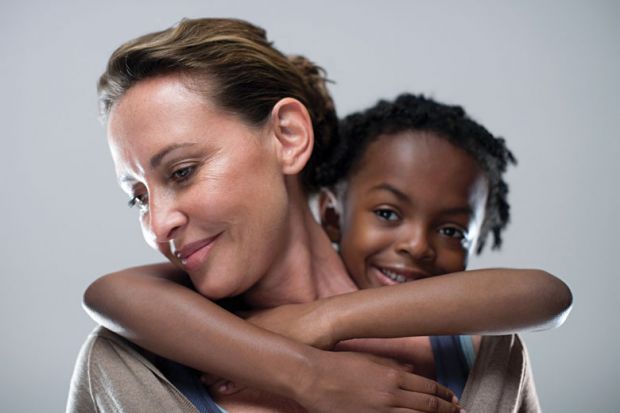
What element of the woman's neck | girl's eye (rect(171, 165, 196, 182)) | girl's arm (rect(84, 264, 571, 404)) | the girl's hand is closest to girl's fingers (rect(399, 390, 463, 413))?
the girl's hand

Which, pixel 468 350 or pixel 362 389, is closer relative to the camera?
pixel 362 389

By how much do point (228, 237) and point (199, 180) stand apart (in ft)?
0.42

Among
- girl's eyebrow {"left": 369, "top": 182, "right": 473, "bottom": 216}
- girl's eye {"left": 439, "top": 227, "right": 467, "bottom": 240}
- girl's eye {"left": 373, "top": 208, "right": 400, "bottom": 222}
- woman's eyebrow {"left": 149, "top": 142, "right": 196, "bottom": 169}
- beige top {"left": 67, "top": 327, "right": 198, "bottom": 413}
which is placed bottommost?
beige top {"left": 67, "top": 327, "right": 198, "bottom": 413}

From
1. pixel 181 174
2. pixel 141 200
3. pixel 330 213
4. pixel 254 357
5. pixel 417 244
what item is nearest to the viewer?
pixel 254 357

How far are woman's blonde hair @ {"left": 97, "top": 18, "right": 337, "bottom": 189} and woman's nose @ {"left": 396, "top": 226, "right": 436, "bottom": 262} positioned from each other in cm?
44

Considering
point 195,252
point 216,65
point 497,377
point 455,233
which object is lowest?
point 497,377

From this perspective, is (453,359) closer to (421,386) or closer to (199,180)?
(421,386)

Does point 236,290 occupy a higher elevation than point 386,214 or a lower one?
lower

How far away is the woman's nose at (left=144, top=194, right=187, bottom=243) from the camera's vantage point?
1553 mm

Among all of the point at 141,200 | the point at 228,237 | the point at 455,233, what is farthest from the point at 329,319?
the point at 455,233

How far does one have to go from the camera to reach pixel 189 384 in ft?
5.35

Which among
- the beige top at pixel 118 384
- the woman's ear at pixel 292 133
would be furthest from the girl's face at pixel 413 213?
the beige top at pixel 118 384

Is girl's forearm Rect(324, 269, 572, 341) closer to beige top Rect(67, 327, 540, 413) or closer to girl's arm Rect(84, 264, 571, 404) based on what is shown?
girl's arm Rect(84, 264, 571, 404)

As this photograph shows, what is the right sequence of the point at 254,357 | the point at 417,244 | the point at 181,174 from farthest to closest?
the point at 417,244 < the point at 181,174 < the point at 254,357
